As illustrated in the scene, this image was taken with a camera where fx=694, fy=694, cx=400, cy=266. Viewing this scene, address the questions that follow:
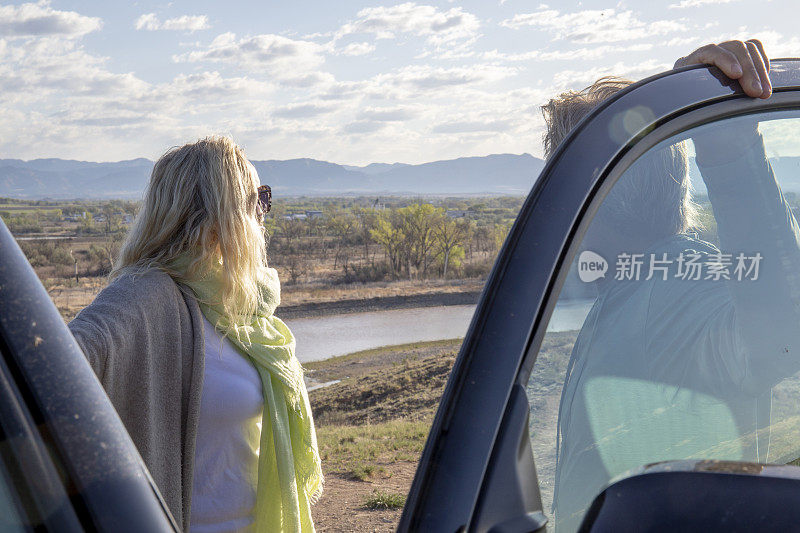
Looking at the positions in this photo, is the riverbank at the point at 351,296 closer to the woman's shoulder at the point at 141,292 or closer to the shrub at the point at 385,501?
the shrub at the point at 385,501

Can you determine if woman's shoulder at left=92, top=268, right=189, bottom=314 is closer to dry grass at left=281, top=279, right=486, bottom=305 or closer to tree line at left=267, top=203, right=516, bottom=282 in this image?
dry grass at left=281, top=279, right=486, bottom=305

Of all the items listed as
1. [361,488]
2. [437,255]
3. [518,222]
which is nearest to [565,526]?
[518,222]

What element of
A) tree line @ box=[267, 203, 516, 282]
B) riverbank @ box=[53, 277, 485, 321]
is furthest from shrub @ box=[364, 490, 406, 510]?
tree line @ box=[267, 203, 516, 282]

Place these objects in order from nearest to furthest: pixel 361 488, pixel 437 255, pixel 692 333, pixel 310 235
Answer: pixel 692 333 < pixel 361 488 < pixel 437 255 < pixel 310 235

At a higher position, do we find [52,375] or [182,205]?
[182,205]

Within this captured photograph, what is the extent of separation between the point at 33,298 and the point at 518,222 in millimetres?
660

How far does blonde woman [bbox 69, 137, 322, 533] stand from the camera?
85.9 inches

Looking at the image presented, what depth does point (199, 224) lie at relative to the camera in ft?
7.99

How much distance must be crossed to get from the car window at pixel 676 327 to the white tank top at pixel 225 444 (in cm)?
Result: 155

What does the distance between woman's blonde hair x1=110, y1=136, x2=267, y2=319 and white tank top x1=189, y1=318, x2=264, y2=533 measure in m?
0.18

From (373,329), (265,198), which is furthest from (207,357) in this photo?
(373,329)

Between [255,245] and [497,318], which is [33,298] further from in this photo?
[255,245]

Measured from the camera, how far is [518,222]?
1053 mm

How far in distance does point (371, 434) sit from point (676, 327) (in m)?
11.0
